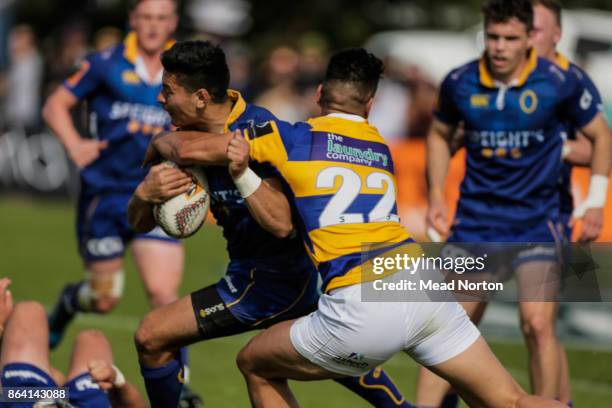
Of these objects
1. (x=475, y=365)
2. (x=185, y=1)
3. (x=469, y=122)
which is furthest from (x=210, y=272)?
(x=185, y=1)

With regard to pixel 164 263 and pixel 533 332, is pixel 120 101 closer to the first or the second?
pixel 164 263

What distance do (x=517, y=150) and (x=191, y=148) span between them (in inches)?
96.2

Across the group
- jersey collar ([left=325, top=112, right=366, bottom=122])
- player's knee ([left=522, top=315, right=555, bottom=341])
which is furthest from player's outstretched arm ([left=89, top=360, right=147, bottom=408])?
player's knee ([left=522, top=315, right=555, bottom=341])

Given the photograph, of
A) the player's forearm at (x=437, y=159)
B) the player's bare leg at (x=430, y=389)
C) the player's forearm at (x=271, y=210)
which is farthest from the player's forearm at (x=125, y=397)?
the player's forearm at (x=437, y=159)

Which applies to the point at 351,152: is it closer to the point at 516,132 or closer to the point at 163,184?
the point at 163,184

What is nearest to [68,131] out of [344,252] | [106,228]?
[106,228]

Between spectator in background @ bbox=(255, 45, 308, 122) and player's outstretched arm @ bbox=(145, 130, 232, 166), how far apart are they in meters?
12.9

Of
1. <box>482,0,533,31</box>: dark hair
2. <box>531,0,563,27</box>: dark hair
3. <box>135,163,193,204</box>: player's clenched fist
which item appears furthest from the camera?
<box>531,0,563,27</box>: dark hair

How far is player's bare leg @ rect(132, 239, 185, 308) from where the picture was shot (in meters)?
8.26

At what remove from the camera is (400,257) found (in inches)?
216

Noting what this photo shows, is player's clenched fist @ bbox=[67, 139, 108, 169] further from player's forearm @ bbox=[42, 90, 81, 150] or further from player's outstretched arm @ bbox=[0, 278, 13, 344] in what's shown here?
player's outstretched arm @ bbox=[0, 278, 13, 344]

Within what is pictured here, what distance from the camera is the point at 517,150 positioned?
7348mm

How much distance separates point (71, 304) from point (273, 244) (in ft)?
9.93

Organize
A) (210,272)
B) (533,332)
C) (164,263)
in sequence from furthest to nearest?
(210,272) → (164,263) → (533,332)
